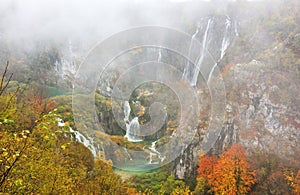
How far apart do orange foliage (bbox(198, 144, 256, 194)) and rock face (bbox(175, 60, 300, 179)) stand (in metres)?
1.48

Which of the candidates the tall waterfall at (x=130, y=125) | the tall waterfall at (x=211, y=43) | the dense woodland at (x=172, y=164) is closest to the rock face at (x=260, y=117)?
the dense woodland at (x=172, y=164)

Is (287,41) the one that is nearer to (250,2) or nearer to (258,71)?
(258,71)

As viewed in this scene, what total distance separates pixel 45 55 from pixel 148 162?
50718 mm

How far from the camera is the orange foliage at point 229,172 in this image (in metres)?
22.3

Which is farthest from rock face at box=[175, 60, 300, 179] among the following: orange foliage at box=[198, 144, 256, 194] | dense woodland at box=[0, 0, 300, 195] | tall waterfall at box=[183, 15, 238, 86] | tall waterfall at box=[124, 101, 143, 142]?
Answer: tall waterfall at box=[124, 101, 143, 142]

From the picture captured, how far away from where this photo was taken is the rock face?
26188 millimetres

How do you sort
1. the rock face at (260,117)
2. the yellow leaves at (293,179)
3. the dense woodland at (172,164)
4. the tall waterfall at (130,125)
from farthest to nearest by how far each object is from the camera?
the rock face at (260,117), the yellow leaves at (293,179), the tall waterfall at (130,125), the dense woodland at (172,164)

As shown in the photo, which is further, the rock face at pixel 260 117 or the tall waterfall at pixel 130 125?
the rock face at pixel 260 117

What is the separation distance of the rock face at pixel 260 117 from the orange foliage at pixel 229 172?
148cm

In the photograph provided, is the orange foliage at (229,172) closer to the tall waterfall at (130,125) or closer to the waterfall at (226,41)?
the tall waterfall at (130,125)

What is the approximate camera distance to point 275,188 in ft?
68.3

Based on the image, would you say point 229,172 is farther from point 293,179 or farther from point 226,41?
point 226,41

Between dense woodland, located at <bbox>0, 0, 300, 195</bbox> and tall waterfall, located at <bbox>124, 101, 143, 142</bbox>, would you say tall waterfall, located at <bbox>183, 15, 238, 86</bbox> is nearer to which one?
dense woodland, located at <bbox>0, 0, 300, 195</bbox>

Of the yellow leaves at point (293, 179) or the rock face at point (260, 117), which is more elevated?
the rock face at point (260, 117)
